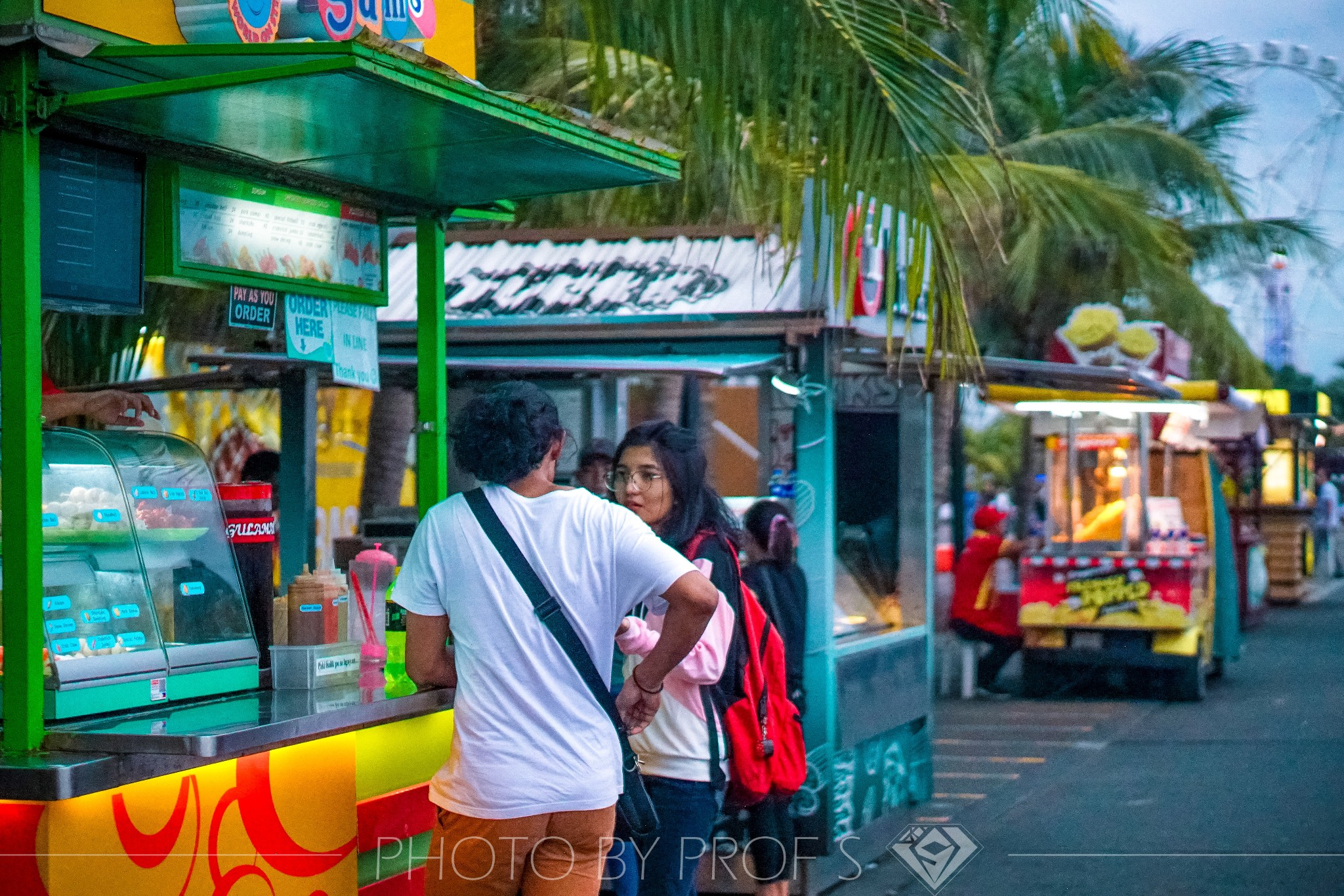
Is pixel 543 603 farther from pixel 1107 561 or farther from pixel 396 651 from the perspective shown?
pixel 1107 561

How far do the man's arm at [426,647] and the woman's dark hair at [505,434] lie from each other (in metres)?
0.36

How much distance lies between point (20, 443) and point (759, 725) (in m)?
2.45

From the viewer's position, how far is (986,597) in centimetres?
1265

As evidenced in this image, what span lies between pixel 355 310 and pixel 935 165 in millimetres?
2210

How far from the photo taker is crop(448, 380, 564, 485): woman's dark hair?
11.4ft

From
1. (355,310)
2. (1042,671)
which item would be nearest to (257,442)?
(1042,671)

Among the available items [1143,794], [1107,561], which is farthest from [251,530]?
[1107,561]

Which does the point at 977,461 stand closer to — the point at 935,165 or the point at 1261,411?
the point at 1261,411

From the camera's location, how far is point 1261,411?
18.2 metres

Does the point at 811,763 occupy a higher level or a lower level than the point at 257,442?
lower

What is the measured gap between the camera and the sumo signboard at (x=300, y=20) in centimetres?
393

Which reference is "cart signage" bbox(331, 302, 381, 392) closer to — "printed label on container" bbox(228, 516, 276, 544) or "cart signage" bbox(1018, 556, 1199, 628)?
"printed label on container" bbox(228, 516, 276, 544)

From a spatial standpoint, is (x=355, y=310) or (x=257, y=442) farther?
(x=257, y=442)

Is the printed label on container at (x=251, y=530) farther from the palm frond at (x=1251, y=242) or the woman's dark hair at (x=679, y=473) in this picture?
the palm frond at (x=1251, y=242)
